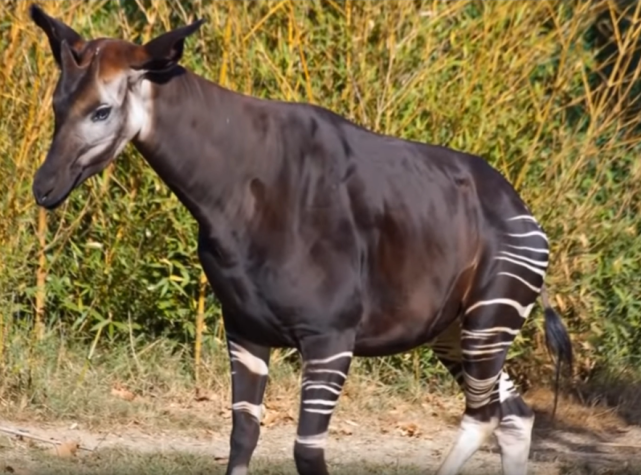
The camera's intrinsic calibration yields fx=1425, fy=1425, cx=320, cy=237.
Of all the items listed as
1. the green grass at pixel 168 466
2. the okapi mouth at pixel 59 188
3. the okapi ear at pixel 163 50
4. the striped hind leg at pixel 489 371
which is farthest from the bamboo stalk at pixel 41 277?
the okapi ear at pixel 163 50

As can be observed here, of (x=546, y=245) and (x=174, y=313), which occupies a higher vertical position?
(x=546, y=245)

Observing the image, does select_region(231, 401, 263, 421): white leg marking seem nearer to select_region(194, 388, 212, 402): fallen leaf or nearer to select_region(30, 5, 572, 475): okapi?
select_region(30, 5, 572, 475): okapi

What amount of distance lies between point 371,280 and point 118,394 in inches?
99.2

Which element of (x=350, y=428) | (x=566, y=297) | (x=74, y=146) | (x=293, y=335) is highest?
(x=74, y=146)

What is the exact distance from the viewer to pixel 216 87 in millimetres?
4977

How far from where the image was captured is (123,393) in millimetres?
7230

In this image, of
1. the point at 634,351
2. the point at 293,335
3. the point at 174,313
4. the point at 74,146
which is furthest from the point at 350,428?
the point at 74,146

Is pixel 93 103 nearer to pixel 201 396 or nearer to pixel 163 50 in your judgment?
pixel 163 50

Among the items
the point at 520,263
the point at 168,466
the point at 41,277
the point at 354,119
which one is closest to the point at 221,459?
the point at 168,466

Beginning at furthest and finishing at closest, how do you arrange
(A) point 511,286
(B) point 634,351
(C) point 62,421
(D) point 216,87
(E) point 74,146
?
(B) point 634,351
(C) point 62,421
(A) point 511,286
(D) point 216,87
(E) point 74,146

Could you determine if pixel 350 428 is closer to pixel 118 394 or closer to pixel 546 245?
pixel 118 394

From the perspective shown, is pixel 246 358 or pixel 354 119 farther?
pixel 354 119

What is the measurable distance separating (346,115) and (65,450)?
2410 mm

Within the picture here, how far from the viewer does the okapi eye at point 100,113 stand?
15.1ft
